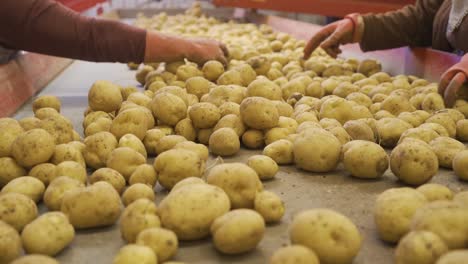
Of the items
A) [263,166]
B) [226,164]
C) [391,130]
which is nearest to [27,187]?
[226,164]

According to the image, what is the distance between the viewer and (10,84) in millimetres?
2088

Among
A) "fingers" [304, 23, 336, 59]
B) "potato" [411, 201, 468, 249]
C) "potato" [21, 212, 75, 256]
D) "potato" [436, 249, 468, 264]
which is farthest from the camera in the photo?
"fingers" [304, 23, 336, 59]

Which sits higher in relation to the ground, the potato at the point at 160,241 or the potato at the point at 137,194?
the potato at the point at 160,241

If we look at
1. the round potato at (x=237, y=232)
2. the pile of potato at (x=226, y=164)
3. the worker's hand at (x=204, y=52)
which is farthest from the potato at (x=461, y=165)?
the worker's hand at (x=204, y=52)

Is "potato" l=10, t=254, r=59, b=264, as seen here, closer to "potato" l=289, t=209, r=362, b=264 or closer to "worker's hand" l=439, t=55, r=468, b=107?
"potato" l=289, t=209, r=362, b=264

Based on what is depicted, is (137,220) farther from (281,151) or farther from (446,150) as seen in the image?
(446,150)

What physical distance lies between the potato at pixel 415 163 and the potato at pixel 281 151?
285 mm

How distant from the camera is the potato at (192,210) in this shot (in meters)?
0.91

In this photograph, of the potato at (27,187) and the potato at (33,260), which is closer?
the potato at (33,260)

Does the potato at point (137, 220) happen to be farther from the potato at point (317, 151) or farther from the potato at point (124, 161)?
the potato at point (317, 151)

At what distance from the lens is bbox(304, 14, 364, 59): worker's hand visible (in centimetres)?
246

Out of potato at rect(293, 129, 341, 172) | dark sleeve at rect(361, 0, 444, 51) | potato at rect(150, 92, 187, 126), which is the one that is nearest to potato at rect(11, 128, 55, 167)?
potato at rect(150, 92, 187, 126)

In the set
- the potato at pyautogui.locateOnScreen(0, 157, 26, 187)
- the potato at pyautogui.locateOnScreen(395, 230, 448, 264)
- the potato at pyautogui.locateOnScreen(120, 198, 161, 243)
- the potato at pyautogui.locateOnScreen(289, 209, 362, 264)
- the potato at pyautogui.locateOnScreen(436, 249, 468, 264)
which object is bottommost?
the potato at pyautogui.locateOnScreen(0, 157, 26, 187)

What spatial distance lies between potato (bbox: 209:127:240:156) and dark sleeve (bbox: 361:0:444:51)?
1370 millimetres
